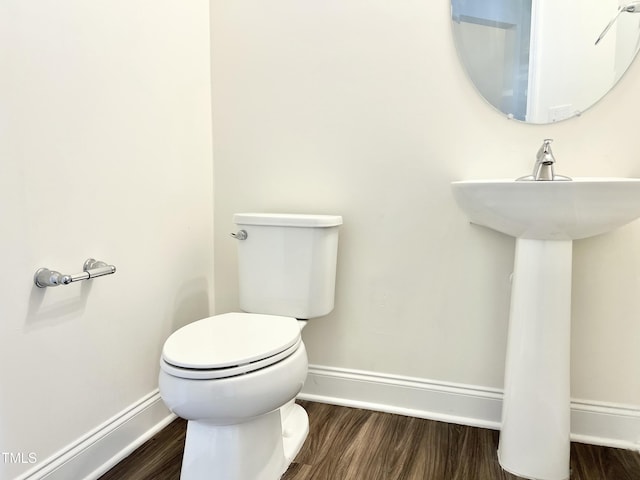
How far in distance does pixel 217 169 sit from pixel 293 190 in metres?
0.35

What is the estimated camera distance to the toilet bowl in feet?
3.39

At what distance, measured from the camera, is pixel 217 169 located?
1818 millimetres

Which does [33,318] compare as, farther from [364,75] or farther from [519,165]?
[519,165]

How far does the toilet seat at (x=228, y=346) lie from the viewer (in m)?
1.03

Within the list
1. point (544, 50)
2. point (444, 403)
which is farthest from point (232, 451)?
point (544, 50)

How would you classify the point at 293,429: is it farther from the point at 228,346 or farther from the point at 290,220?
the point at 290,220

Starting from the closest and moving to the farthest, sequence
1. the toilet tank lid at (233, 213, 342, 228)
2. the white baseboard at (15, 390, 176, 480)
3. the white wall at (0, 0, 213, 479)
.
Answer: the white wall at (0, 0, 213, 479)
the white baseboard at (15, 390, 176, 480)
the toilet tank lid at (233, 213, 342, 228)

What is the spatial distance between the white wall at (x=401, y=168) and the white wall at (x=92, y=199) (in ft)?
0.80

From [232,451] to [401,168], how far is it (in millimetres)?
1065

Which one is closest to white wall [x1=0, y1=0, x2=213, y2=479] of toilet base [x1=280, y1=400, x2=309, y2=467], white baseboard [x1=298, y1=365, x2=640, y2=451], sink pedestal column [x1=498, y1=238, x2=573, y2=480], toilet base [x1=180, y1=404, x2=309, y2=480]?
toilet base [x1=180, y1=404, x2=309, y2=480]

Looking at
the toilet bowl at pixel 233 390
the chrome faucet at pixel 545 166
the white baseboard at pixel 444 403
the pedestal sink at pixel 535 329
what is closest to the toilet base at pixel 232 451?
the toilet bowl at pixel 233 390

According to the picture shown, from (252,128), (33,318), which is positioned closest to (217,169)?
(252,128)

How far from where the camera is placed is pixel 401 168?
1598 millimetres

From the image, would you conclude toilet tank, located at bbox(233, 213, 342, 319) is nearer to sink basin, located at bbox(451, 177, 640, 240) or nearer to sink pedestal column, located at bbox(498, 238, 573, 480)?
sink basin, located at bbox(451, 177, 640, 240)
